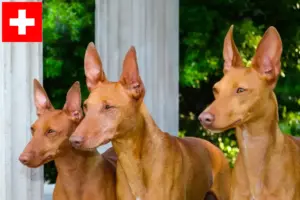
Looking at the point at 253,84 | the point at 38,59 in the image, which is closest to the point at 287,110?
the point at 38,59

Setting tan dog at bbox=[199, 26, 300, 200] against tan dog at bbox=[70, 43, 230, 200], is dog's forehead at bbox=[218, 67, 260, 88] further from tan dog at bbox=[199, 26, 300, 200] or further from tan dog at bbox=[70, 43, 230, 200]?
tan dog at bbox=[70, 43, 230, 200]

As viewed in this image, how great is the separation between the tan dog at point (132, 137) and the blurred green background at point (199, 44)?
683 centimetres

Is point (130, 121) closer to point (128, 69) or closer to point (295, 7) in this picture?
point (128, 69)

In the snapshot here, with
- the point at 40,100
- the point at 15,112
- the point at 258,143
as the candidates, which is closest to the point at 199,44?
the point at 15,112

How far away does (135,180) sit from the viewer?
4922 mm

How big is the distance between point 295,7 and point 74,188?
767cm

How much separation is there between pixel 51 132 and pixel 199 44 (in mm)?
7001

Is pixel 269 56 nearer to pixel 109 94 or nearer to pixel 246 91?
pixel 246 91

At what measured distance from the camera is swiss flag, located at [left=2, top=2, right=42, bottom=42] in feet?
18.5

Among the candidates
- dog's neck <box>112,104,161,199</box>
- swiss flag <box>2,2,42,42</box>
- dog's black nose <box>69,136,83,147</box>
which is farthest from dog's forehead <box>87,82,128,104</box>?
swiss flag <box>2,2,42,42</box>

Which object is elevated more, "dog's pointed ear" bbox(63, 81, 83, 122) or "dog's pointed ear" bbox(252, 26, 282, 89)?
"dog's pointed ear" bbox(252, 26, 282, 89)

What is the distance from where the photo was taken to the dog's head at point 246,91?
14.6 ft

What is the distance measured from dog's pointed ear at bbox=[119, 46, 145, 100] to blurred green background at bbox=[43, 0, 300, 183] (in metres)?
7.00

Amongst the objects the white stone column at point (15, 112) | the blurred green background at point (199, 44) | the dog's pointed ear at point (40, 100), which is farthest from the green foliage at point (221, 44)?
the dog's pointed ear at point (40, 100)
